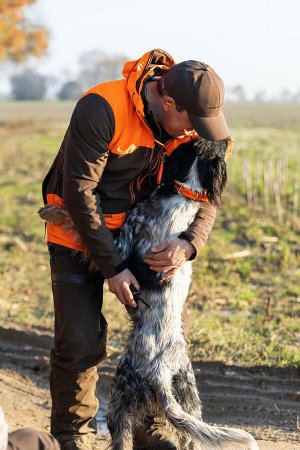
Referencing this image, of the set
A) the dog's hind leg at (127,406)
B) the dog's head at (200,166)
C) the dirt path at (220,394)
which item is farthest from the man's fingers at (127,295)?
the dirt path at (220,394)

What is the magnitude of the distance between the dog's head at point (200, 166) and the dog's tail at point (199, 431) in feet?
3.67

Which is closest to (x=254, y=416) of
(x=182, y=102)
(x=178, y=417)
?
(x=178, y=417)

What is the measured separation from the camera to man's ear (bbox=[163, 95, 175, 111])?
4.01 metres

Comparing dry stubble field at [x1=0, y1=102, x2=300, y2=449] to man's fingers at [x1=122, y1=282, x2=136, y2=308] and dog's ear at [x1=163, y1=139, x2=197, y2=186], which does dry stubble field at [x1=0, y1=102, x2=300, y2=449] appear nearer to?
man's fingers at [x1=122, y1=282, x2=136, y2=308]

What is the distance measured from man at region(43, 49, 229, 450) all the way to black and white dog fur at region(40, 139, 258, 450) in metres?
0.07

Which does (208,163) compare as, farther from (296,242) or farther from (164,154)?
(296,242)

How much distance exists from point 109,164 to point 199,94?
61 centimetres

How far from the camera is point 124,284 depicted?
4160 millimetres

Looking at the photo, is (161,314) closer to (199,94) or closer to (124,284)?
(124,284)

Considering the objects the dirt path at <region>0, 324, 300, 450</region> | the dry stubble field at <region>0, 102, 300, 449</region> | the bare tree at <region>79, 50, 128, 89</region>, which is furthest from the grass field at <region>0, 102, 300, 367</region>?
the bare tree at <region>79, 50, 128, 89</region>

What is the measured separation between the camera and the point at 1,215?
13164 mm

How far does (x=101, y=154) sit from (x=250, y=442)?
5.37ft

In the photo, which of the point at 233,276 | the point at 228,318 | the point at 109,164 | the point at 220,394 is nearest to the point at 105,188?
the point at 109,164

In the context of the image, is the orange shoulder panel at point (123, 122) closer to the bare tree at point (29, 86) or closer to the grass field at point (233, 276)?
the grass field at point (233, 276)
